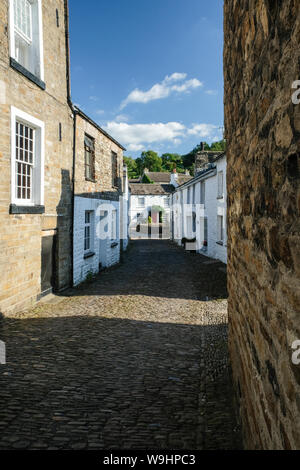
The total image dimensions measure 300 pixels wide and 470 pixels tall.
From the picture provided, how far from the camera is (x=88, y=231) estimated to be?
14.1 meters

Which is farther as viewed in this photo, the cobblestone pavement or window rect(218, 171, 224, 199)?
window rect(218, 171, 224, 199)

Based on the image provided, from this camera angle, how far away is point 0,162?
7543 mm

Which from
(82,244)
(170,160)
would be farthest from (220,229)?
(170,160)

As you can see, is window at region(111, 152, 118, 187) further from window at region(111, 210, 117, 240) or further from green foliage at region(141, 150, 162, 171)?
green foliage at region(141, 150, 162, 171)

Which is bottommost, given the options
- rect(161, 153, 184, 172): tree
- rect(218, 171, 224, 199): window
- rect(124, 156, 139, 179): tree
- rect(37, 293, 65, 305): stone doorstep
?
rect(37, 293, 65, 305): stone doorstep

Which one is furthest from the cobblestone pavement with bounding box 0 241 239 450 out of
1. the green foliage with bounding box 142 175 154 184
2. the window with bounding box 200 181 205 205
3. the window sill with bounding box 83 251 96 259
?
the green foliage with bounding box 142 175 154 184

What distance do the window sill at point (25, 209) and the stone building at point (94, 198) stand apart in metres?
2.62

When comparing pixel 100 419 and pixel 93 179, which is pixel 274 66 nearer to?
pixel 100 419

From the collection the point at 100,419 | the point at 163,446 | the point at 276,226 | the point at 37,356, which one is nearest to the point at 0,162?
the point at 37,356

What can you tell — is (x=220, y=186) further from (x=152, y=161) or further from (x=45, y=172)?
(x=152, y=161)

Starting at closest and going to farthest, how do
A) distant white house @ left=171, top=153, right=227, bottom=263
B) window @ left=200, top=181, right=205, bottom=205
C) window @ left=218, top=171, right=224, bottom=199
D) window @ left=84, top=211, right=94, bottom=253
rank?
window @ left=84, top=211, right=94, bottom=253, distant white house @ left=171, top=153, right=227, bottom=263, window @ left=218, top=171, right=224, bottom=199, window @ left=200, top=181, right=205, bottom=205

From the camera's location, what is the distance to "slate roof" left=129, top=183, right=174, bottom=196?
47812mm

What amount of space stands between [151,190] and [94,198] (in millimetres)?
34606

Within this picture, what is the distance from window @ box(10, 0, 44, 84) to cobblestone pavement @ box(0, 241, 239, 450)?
269 inches
